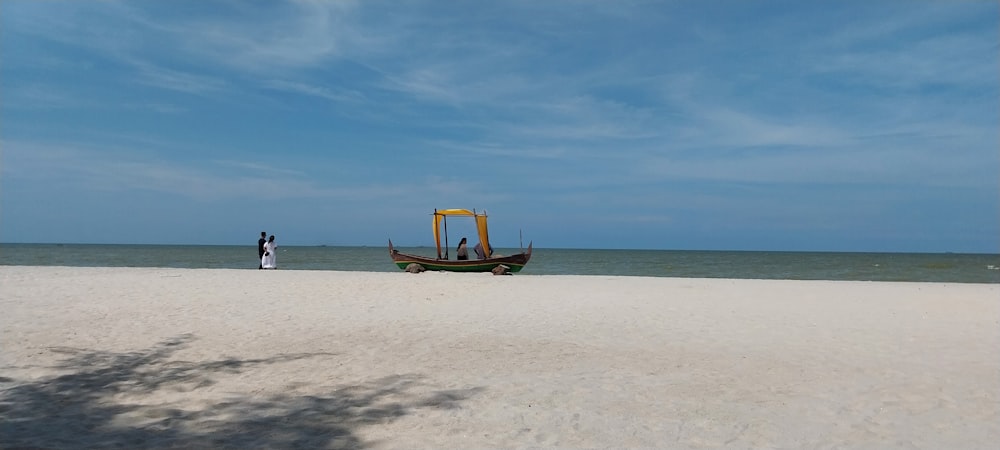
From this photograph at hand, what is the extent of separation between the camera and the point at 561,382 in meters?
7.34

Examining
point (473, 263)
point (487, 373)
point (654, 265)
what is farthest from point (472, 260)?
point (654, 265)

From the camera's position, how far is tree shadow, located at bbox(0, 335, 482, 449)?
16.9ft

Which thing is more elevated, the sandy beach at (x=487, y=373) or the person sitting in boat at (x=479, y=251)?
the person sitting in boat at (x=479, y=251)

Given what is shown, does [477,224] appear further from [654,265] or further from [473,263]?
[654,265]

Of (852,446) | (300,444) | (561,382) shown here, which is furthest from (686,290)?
(300,444)

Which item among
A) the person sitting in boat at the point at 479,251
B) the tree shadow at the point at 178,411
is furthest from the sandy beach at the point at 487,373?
the person sitting in boat at the point at 479,251

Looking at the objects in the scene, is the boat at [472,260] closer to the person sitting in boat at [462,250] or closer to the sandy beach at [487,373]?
the person sitting in boat at [462,250]

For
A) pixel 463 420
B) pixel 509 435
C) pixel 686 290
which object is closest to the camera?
pixel 509 435

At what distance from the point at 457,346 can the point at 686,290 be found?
10695mm

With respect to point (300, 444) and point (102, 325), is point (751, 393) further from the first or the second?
point (102, 325)

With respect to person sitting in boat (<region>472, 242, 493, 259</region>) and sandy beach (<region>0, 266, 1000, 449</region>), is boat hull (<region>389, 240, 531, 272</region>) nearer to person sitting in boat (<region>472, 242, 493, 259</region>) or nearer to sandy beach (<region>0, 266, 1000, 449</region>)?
person sitting in boat (<region>472, 242, 493, 259</region>)

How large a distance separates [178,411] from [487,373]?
10.9 feet

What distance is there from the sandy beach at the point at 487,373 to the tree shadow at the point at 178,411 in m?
0.03

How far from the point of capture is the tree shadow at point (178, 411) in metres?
5.16
